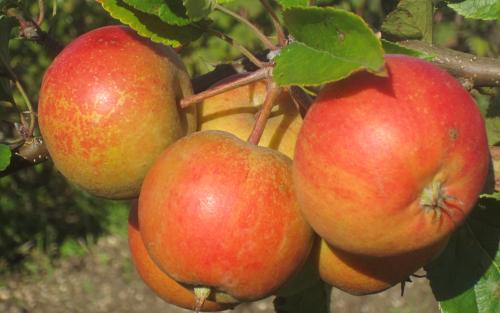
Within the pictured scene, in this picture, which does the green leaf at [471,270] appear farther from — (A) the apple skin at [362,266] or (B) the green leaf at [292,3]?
(B) the green leaf at [292,3]

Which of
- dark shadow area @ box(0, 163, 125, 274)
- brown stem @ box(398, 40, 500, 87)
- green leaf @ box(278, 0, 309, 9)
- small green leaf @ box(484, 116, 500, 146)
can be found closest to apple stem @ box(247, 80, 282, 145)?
green leaf @ box(278, 0, 309, 9)

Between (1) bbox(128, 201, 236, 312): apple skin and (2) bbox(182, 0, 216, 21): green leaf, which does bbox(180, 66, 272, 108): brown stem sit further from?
(1) bbox(128, 201, 236, 312): apple skin

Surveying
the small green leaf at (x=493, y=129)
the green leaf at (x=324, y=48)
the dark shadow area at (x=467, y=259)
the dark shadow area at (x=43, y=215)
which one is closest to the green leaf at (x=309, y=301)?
Answer: the dark shadow area at (x=467, y=259)

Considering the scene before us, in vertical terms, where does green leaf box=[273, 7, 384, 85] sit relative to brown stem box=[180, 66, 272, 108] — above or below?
above

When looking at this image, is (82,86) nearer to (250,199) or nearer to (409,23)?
(250,199)

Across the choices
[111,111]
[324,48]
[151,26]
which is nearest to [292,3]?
[324,48]

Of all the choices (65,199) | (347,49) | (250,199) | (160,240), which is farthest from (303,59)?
(65,199)
